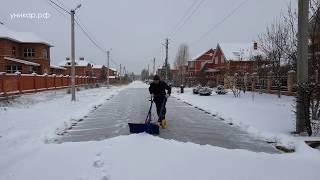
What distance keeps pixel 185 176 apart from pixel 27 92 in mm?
24439

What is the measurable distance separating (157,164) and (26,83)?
2392 cm

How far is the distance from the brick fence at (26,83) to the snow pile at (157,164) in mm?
16572

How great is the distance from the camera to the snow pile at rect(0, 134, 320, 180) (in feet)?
19.1

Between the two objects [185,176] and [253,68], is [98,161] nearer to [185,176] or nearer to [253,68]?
[185,176]

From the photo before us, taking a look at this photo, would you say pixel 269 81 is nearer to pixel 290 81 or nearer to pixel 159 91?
pixel 290 81

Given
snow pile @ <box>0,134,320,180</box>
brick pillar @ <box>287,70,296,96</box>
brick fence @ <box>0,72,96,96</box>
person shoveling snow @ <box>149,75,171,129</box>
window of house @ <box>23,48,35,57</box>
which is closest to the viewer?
snow pile @ <box>0,134,320,180</box>

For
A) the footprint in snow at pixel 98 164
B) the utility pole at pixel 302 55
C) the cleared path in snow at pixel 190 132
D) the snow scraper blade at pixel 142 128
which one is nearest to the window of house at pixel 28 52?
the cleared path in snow at pixel 190 132

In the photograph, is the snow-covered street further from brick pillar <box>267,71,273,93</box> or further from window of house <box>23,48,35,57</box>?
window of house <box>23,48,35,57</box>

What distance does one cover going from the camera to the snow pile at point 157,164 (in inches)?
229

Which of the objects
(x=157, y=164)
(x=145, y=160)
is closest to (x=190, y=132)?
(x=145, y=160)

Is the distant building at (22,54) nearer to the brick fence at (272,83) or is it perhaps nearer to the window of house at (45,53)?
the window of house at (45,53)

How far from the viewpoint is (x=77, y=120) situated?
14.0 m

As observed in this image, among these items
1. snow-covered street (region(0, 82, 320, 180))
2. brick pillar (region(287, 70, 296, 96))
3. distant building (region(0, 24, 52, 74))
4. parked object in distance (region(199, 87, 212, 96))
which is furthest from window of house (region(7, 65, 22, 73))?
snow-covered street (region(0, 82, 320, 180))

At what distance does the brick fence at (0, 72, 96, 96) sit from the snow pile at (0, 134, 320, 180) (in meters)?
16.6
